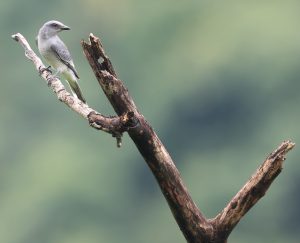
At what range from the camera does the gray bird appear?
504 inches

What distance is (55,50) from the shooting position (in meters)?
13.0

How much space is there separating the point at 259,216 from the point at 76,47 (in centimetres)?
1309

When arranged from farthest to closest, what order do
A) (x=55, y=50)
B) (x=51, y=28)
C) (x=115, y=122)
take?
(x=55, y=50) < (x=51, y=28) < (x=115, y=122)

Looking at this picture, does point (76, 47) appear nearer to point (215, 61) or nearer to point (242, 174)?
point (215, 61)

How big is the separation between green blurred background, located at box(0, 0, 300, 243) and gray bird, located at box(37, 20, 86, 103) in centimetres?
3316

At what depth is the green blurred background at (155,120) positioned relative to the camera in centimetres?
5247

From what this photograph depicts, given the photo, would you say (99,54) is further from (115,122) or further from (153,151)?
(153,151)

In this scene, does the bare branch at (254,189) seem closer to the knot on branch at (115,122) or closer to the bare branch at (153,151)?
the bare branch at (153,151)

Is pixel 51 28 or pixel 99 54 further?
pixel 51 28

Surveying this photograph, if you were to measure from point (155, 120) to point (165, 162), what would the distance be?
1911 inches

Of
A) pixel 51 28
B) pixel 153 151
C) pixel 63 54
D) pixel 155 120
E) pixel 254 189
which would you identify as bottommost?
pixel 254 189

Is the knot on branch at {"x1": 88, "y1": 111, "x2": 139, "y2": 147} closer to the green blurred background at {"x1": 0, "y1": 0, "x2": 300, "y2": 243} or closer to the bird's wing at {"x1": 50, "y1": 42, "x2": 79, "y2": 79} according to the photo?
the bird's wing at {"x1": 50, "y1": 42, "x2": 79, "y2": 79}

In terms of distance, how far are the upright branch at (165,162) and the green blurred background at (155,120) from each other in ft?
119

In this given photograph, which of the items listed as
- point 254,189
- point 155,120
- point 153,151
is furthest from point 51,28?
point 155,120
